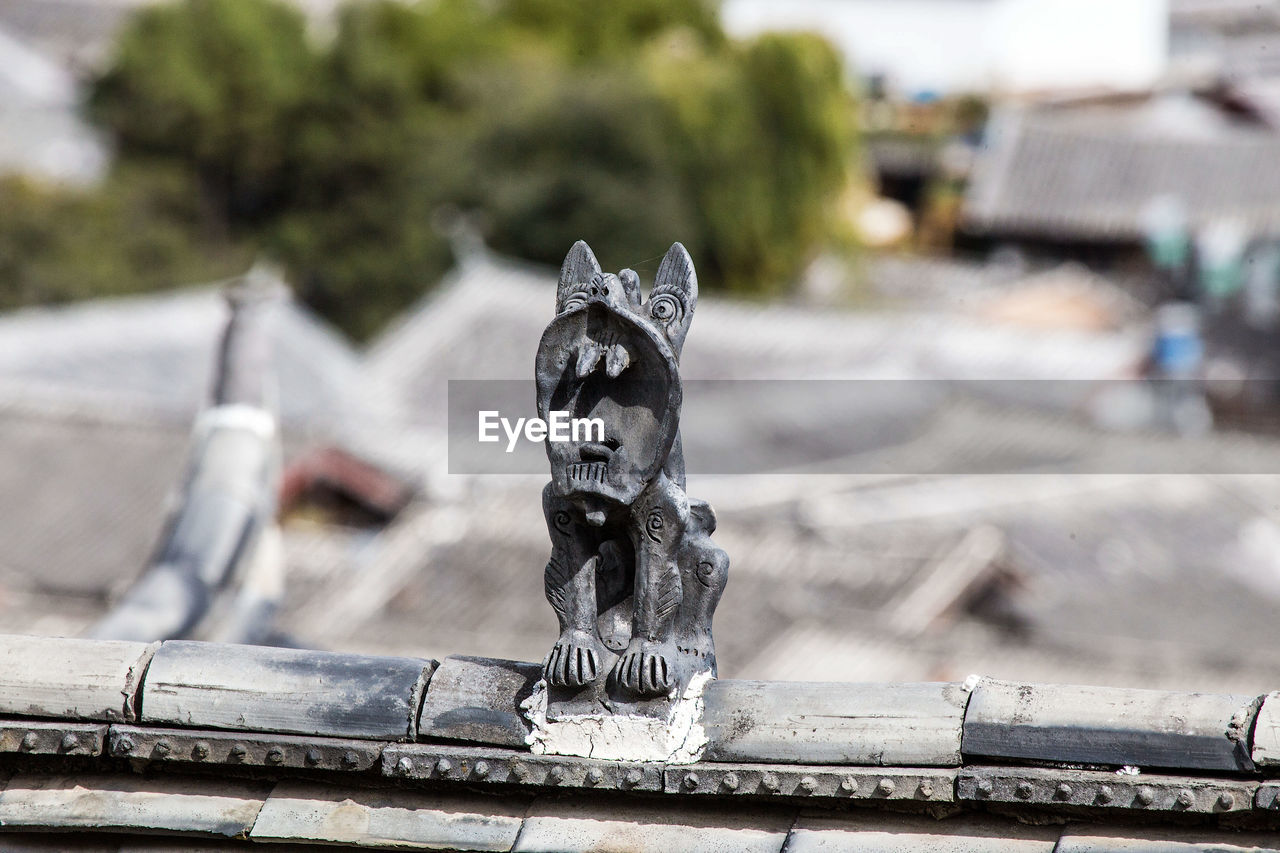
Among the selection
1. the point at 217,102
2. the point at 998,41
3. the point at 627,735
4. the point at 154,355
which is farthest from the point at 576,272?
the point at 998,41

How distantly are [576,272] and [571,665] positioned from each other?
892 millimetres

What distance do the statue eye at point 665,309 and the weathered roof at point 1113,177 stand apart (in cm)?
4382

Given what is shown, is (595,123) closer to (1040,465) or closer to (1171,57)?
(1040,465)

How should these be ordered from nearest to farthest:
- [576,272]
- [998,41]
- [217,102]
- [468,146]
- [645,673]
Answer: [645,673] → [576,272] → [468,146] → [217,102] → [998,41]

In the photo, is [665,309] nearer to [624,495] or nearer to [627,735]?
[624,495]

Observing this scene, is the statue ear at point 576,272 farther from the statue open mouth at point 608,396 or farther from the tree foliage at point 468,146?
the tree foliage at point 468,146

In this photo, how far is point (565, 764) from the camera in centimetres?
391

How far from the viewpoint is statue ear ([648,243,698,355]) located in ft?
13.2

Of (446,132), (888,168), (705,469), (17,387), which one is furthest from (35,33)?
(705,469)

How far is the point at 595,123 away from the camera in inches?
1556

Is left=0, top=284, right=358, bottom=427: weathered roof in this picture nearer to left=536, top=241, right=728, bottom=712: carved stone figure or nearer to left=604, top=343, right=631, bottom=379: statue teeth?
left=536, top=241, right=728, bottom=712: carved stone figure

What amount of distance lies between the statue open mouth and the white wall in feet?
166

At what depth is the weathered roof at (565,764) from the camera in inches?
145

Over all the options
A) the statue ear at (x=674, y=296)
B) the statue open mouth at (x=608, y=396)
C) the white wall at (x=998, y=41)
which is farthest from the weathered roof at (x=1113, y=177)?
the statue open mouth at (x=608, y=396)
